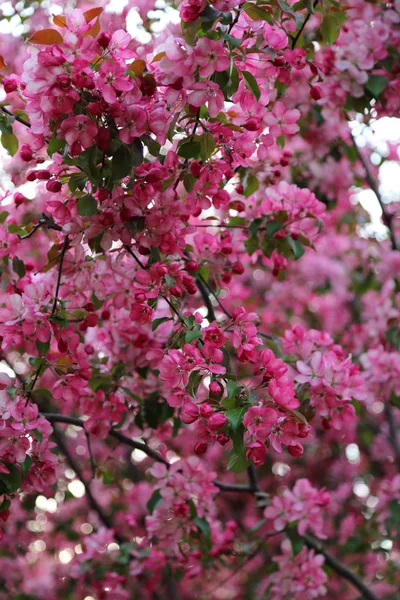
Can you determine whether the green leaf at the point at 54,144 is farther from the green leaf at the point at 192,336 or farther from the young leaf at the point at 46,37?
the green leaf at the point at 192,336

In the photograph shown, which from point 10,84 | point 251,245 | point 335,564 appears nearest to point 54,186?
point 10,84

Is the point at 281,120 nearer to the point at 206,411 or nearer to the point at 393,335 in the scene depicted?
the point at 206,411

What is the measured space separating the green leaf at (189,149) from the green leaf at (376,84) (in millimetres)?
1091

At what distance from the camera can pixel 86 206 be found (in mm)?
1729

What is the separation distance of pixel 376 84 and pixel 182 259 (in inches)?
42.4

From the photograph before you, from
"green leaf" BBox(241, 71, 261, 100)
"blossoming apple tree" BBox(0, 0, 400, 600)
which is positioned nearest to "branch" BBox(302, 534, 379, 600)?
"blossoming apple tree" BBox(0, 0, 400, 600)

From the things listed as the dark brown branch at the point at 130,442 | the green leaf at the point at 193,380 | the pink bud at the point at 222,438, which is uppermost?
the green leaf at the point at 193,380

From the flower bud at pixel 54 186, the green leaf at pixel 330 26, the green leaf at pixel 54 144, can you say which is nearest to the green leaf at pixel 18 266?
the flower bud at pixel 54 186

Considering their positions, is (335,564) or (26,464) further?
(335,564)

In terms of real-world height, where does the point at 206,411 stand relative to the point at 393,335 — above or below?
above

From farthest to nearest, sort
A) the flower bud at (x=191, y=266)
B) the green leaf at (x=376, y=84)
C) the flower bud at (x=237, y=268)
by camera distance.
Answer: the green leaf at (x=376, y=84)
the flower bud at (x=237, y=268)
the flower bud at (x=191, y=266)

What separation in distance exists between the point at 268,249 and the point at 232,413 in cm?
106

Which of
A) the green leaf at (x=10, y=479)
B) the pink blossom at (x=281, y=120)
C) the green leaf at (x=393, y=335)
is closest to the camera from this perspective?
the green leaf at (x=10, y=479)

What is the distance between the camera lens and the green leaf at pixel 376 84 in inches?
98.6
